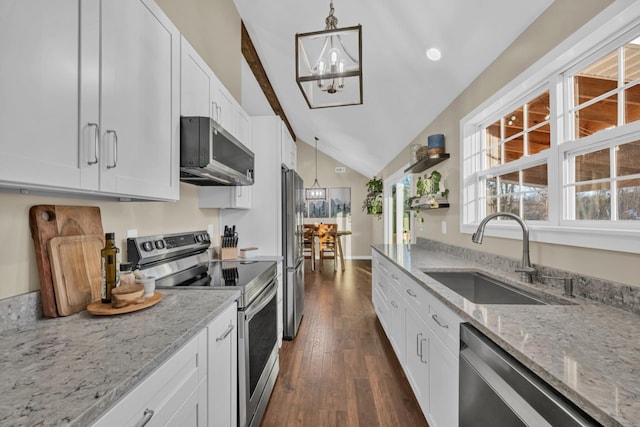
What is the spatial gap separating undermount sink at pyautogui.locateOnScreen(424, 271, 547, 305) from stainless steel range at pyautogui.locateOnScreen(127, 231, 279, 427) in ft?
3.64

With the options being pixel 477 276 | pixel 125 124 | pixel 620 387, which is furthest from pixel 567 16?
pixel 125 124

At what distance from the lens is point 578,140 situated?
4.53ft

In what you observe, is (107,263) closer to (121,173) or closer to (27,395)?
(121,173)

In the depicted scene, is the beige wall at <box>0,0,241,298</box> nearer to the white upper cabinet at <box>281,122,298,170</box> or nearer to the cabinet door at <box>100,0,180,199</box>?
the cabinet door at <box>100,0,180,199</box>

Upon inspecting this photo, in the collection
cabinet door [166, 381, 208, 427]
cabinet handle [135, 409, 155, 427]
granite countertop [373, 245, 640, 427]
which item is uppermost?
granite countertop [373, 245, 640, 427]

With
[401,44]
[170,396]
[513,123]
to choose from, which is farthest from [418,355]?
[401,44]

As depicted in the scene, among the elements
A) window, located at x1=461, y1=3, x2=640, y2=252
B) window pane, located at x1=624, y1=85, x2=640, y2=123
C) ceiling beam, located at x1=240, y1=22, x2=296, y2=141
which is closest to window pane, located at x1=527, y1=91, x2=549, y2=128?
window, located at x1=461, y1=3, x2=640, y2=252

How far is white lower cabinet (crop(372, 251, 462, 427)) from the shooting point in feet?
4.05

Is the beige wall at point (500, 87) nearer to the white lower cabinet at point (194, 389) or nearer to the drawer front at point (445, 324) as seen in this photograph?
the drawer front at point (445, 324)

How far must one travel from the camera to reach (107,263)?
1093mm

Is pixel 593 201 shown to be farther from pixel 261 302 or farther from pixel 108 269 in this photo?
pixel 108 269

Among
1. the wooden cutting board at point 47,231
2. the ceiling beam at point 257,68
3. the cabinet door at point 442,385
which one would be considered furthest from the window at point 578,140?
the ceiling beam at point 257,68

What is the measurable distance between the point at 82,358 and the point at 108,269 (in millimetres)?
466

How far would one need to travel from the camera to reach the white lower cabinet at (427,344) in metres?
1.23
